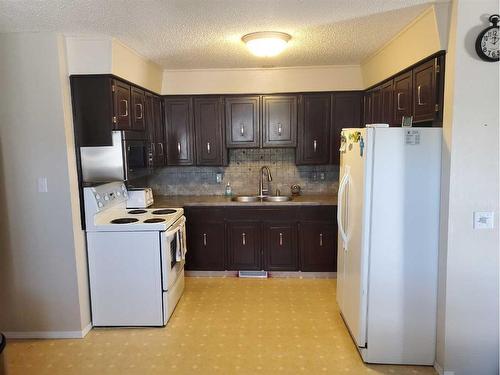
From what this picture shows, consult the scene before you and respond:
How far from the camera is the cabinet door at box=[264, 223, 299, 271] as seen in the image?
4.16 metres

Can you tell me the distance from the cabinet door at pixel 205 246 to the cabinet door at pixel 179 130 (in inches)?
32.9

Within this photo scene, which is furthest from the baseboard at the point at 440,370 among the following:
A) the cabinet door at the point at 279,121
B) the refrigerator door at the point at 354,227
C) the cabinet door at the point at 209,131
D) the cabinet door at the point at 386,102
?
the cabinet door at the point at 209,131

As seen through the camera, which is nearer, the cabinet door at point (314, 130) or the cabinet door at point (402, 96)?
the cabinet door at point (402, 96)

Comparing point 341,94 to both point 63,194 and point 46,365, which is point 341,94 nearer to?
point 63,194

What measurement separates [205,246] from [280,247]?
34.8 inches

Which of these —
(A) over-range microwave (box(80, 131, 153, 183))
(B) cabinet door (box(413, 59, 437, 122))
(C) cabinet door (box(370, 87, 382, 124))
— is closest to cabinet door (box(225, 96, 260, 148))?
(C) cabinet door (box(370, 87, 382, 124))

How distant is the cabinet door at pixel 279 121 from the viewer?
430 cm

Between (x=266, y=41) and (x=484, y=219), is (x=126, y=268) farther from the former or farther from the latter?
(x=484, y=219)

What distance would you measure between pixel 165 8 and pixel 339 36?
1461 mm

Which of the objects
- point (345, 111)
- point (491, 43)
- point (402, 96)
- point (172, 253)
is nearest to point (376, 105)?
point (345, 111)

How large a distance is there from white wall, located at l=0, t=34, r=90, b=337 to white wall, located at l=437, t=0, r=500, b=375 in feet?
9.10

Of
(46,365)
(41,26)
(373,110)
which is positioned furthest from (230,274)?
(41,26)

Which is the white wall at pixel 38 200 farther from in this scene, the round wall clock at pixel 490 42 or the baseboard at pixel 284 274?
the round wall clock at pixel 490 42

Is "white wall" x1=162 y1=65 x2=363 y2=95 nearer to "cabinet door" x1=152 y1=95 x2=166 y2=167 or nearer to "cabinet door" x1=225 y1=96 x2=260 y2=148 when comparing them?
"cabinet door" x1=225 y1=96 x2=260 y2=148
